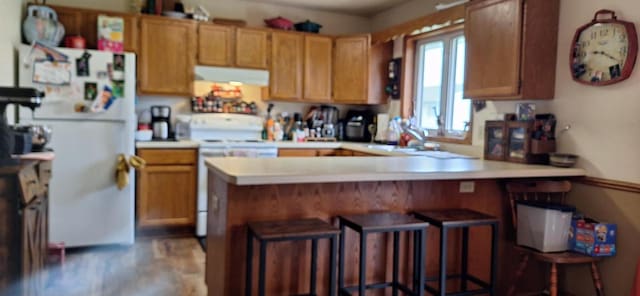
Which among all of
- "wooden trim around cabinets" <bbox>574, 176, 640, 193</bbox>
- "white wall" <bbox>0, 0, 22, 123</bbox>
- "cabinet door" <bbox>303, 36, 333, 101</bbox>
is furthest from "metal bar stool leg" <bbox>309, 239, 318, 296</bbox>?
"cabinet door" <bbox>303, 36, 333, 101</bbox>

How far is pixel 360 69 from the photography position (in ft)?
16.4

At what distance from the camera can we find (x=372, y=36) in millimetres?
4984

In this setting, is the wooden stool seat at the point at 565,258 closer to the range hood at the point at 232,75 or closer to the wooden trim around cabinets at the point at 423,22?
the wooden trim around cabinets at the point at 423,22

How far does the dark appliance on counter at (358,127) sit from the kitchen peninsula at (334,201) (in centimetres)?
234

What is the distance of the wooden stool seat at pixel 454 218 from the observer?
95.3 inches

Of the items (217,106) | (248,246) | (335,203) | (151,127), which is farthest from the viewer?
(217,106)

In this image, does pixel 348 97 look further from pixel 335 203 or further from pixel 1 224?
pixel 1 224

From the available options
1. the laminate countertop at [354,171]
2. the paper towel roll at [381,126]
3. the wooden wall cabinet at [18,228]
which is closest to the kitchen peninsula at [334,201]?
the laminate countertop at [354,171]

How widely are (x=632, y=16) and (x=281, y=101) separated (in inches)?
132

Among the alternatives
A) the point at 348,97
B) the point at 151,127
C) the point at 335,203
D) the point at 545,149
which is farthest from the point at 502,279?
the point at 151,127

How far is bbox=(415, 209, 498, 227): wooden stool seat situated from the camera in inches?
95.3

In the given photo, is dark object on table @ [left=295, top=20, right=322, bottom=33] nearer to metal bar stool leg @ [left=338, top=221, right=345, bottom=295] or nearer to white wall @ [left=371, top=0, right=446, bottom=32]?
white wall @ [left=371, top=0, right=446, bottom=32]

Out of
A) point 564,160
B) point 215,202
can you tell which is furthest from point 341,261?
point 564,160

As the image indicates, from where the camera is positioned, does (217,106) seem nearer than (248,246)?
No
